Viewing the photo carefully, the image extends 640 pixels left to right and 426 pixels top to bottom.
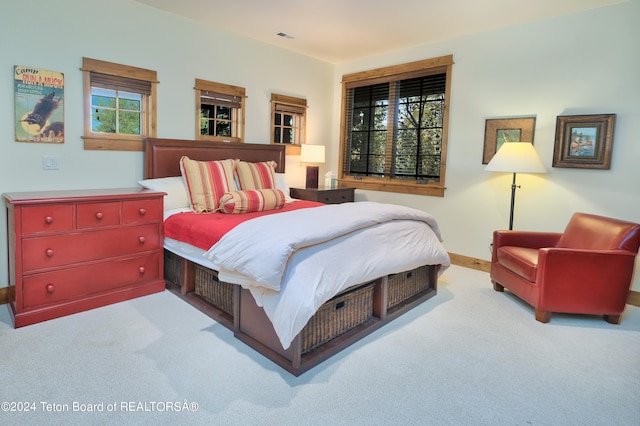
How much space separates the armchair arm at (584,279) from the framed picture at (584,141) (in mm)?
1064

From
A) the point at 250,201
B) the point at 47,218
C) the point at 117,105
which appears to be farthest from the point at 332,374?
the point at 117,105

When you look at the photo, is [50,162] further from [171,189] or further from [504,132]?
[504,132]

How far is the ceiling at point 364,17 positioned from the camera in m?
3.57

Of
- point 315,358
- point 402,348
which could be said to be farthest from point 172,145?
point 402,348

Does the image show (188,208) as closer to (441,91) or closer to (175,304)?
(175,304)

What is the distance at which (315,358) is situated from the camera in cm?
231

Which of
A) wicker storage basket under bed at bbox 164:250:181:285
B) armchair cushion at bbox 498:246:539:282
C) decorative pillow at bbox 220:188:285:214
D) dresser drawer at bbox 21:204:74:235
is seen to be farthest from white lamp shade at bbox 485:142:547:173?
dresser drawer at bbox 21:204:74:235

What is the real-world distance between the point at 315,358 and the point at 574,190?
121 inches

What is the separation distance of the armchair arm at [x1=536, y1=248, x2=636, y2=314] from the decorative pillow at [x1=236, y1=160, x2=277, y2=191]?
2.65m

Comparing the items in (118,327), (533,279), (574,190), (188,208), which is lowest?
(118,327)

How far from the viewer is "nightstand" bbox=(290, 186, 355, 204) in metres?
4.84

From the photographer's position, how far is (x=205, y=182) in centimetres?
362

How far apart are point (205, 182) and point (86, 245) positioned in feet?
3.61

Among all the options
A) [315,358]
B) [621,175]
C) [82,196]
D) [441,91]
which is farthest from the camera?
[441,91]
